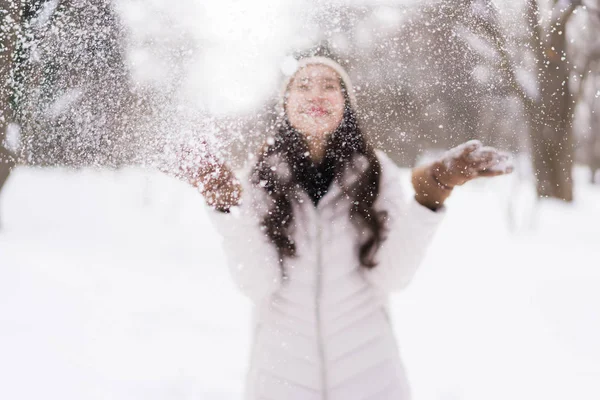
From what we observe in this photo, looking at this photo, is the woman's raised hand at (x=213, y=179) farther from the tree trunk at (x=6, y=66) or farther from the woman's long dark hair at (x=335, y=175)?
the tree trunk at (x=6, y=66)

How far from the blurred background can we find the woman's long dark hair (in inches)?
0.6

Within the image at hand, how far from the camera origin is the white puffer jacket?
1.21 ft

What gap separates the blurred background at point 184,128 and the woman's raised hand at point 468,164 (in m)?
0.03

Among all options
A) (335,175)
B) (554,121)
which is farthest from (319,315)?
(554,121)

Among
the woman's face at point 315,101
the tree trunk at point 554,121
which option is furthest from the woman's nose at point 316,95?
the tree trunk at point 554,121

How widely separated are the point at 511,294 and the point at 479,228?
0.10 m

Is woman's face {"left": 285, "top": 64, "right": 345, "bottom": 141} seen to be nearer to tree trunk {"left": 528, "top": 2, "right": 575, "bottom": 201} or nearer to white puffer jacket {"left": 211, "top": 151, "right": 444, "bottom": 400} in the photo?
white puffer jacket {"left": 211, "top": 151, "right": 444, "bottom": 400}

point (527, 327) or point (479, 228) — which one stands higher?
point (479, 228)

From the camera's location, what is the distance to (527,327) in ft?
1.81

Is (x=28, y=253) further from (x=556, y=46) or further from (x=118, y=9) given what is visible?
(x=556, y=46)

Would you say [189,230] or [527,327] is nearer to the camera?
[189,230]

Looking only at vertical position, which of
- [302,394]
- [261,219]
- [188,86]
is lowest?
[302,394]

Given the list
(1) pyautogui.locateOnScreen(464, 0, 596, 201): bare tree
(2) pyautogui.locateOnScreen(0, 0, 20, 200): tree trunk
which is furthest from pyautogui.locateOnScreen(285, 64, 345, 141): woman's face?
(2) pyautogui.locateOnScreen(0, 0, 20, 200): tree trunk

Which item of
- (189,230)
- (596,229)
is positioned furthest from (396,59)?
(596,229)
